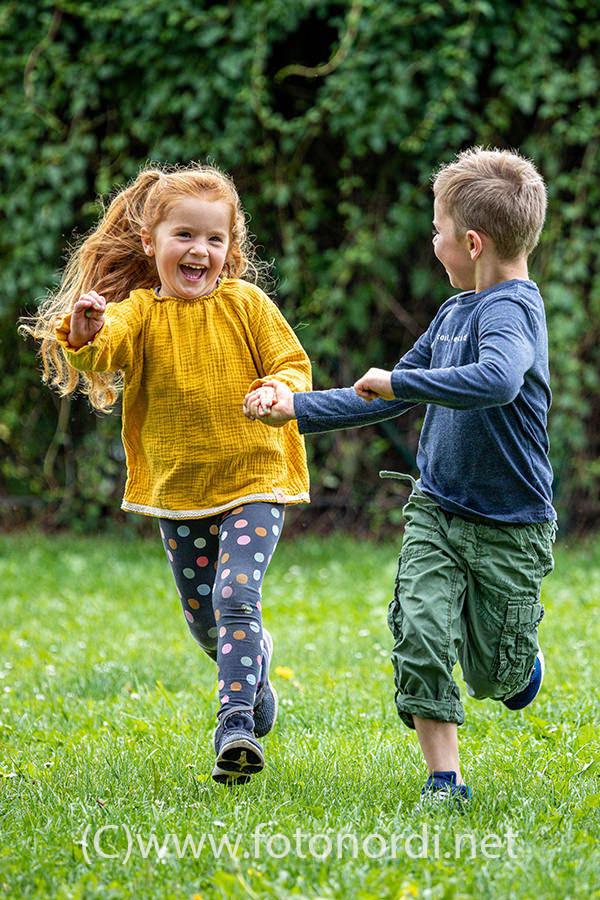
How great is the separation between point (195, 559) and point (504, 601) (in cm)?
92

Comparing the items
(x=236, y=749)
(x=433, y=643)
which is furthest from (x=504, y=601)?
(x=236, y=749)

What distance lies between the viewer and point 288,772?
9.94 ft

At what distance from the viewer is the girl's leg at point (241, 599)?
2883mm

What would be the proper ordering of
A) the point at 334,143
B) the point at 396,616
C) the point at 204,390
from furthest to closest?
the point at 334,143, the point at 204,390, the point at 396,616

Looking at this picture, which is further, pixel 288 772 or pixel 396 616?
pixel 288 772

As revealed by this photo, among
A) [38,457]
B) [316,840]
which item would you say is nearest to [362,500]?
[38,457]

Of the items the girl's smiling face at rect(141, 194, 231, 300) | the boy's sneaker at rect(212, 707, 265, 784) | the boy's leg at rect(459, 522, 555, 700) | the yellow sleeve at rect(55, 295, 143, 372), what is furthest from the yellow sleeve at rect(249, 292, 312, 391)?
the boy's sneaker at rect(212, 707, 265, 784)

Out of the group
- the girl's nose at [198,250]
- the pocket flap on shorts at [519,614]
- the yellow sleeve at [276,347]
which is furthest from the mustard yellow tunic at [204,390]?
the pocket flap on shorts at [519,614]

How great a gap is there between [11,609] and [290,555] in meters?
1.99

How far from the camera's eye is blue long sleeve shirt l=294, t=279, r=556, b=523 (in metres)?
2.70

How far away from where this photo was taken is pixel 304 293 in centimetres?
758

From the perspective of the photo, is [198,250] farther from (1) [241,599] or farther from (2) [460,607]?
(2) [460,607]

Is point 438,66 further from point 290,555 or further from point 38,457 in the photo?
point 38,457

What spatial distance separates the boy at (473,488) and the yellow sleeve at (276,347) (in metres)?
0.37
